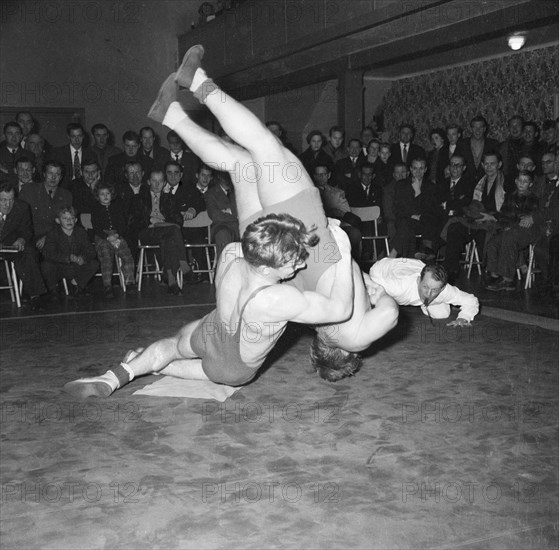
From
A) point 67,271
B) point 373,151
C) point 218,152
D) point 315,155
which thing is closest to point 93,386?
point 218,152

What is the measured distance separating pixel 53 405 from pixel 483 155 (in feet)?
19.6

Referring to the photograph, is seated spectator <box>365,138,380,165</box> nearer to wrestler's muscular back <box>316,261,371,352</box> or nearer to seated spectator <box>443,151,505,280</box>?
seated spectator <box>443,151,505,280</box>

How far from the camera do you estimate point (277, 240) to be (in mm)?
2748

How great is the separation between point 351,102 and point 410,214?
2.55 m

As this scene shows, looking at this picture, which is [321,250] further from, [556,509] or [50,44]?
[50,44]

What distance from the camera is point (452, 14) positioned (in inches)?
301

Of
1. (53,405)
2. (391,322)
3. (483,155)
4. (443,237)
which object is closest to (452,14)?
(483,155)

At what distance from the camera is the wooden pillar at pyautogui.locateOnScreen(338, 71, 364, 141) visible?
32.6 feet

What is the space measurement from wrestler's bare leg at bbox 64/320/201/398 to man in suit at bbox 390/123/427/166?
548 cm

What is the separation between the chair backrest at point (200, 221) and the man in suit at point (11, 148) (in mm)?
1936

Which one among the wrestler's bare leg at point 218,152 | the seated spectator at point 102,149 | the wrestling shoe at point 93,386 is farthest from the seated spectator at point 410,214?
the wrestler's bare leg at point 218,152

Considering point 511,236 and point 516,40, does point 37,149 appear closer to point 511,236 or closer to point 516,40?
point 511,236

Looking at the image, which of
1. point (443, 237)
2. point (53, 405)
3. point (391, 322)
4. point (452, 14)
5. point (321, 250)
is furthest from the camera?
point (443, 237)

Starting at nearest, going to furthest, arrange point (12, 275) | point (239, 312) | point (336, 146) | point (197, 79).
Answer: point (197, 79), point (239, 312), point (12, 275), point (336, 146)
